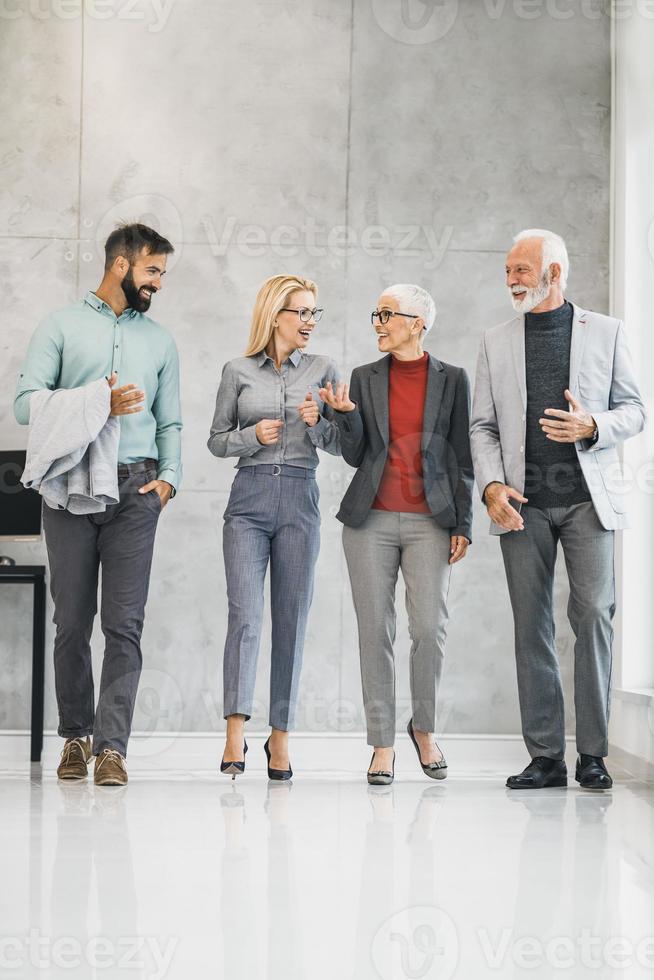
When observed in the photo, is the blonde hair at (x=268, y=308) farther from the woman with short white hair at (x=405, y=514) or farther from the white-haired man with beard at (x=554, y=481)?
the white-haired man with beard at (x=554, y=481)

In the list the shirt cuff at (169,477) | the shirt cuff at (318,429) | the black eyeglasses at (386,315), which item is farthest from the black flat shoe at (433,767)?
the black eyeglasses at (386,315)

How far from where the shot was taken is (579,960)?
1589mm

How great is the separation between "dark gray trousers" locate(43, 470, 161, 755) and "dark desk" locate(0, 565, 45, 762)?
30.8 inches

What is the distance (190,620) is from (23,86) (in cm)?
229

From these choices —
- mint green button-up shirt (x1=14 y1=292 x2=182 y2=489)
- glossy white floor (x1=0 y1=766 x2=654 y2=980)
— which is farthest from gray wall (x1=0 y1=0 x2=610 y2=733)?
glossy white floor (x1=0 y1=766 x2=654 y2=980)

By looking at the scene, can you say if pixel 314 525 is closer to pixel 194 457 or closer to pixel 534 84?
pixel 194 457

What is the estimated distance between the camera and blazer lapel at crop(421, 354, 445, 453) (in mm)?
3475

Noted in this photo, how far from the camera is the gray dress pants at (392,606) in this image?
3422 mm

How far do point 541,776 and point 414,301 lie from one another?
1.52 m

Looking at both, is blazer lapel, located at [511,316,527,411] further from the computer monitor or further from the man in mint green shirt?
the computer monitor

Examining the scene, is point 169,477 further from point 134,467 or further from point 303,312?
point 303,312

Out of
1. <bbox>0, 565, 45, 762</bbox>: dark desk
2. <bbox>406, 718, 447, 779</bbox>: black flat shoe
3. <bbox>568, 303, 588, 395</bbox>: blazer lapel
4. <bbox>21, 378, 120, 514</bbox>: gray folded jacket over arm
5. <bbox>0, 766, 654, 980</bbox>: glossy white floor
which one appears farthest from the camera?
<bbox>0, 565, 45, 762</bbox>: dark desk

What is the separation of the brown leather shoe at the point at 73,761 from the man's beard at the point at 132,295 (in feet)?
4.54

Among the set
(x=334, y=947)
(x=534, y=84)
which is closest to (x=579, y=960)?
(x=334, y=947)
